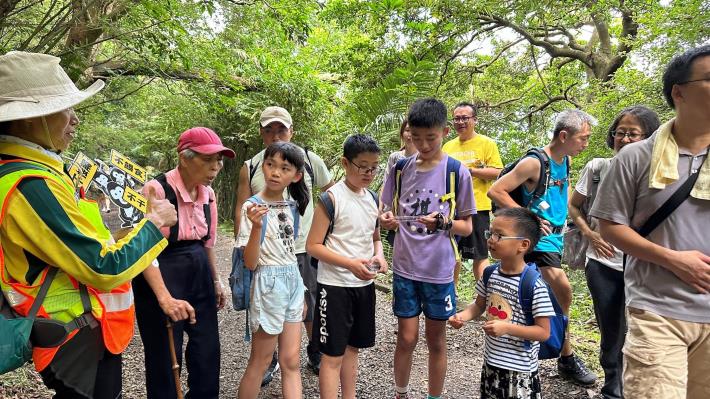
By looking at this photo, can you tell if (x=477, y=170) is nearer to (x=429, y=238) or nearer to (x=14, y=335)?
(x=429, y=238)

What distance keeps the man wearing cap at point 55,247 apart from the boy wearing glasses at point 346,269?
1.03 metres

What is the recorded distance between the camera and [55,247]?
141 cm

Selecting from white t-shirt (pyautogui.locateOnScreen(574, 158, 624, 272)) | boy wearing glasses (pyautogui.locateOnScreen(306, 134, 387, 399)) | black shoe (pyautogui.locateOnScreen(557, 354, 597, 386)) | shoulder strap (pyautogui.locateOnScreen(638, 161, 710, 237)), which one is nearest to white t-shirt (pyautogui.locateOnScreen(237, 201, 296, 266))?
boy wearing glasses (pyautogui.locateOnScreen(306, 134, 387, 399))

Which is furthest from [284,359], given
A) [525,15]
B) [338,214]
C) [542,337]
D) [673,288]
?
[525,15]

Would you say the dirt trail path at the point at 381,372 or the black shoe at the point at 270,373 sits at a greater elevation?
the black shoe at the point at 270,373

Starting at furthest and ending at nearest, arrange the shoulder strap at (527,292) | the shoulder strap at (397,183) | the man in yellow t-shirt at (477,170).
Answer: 1. the man in yellow t-shirt at (477,170)
2. the shoulder strap at (397,183)
3. the shoulder strap at (527,292)

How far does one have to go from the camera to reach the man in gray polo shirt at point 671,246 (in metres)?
1.68

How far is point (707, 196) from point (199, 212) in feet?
7.62

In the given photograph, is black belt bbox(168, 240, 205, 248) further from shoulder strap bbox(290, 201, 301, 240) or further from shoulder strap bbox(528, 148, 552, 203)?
shoulder strap bbox(528, 148, 552, 203)

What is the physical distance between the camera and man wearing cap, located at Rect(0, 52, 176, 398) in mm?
1401

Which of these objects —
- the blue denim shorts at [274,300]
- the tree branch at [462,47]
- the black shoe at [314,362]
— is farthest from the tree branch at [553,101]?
the blue denim shorts at [274,300]

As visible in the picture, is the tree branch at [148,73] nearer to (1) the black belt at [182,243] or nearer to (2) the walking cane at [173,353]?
(1) the black belt at [182,243]

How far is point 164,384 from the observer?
2.25 m

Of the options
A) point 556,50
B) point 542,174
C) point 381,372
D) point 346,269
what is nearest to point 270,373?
point 381,372
